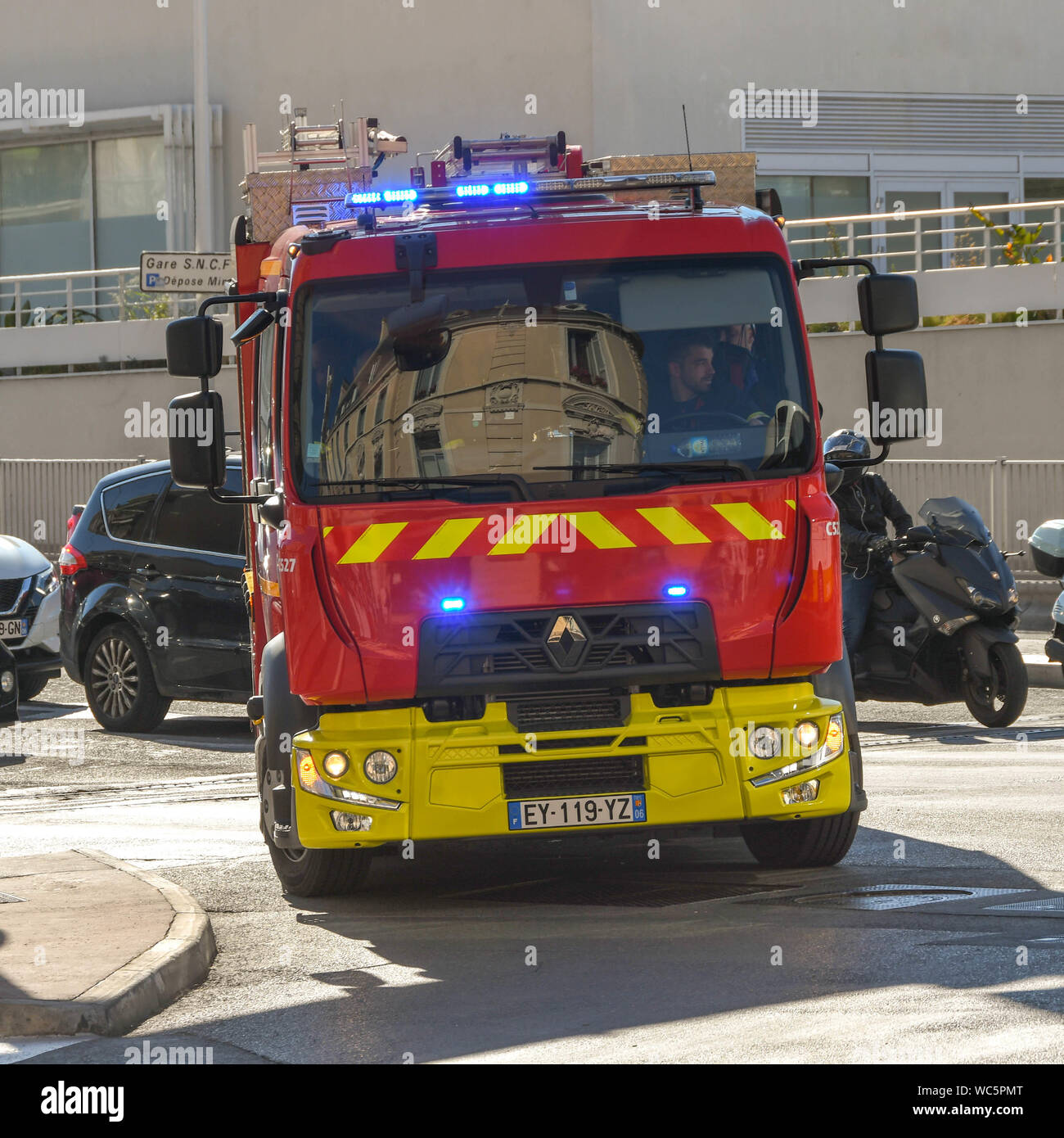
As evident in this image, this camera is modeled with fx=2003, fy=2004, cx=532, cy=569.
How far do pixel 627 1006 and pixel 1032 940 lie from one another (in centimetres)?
157

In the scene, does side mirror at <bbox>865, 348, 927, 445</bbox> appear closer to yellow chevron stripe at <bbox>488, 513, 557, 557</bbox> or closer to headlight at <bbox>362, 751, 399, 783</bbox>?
yellow chevron stripe at <bbox>488, 513, 557, 557</bbox>

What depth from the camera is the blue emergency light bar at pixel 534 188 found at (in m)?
8.35

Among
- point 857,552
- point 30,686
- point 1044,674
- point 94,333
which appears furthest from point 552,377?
point 94,333

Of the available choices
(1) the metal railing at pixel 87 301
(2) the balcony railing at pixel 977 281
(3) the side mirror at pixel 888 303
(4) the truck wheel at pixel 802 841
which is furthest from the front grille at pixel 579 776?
(1) the metal railing at pixel 87 301

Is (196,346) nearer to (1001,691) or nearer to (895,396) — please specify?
(895,396)

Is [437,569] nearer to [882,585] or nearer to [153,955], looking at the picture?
[153,955]

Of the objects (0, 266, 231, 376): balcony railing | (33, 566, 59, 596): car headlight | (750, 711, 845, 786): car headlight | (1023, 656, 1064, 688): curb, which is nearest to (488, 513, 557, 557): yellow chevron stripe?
(750, 711, 845, 786): car headlight

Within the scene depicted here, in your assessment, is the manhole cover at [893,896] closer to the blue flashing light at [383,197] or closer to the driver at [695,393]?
the driver at [695,393]

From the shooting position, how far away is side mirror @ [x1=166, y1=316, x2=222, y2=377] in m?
8.17

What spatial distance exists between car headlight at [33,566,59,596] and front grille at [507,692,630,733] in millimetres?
9245

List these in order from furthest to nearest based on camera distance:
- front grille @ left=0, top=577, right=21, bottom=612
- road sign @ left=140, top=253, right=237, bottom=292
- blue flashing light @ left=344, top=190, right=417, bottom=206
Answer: road sign @ left=140, top=253, right=237, bottom=292 < front grille @ left=0, top=577, right=21, bottom=612 < blue flashing light @ left=344, top=190, right=417, bottom=206

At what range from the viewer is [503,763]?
755cm

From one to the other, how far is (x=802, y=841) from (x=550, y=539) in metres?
1.94

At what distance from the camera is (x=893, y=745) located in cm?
1318
